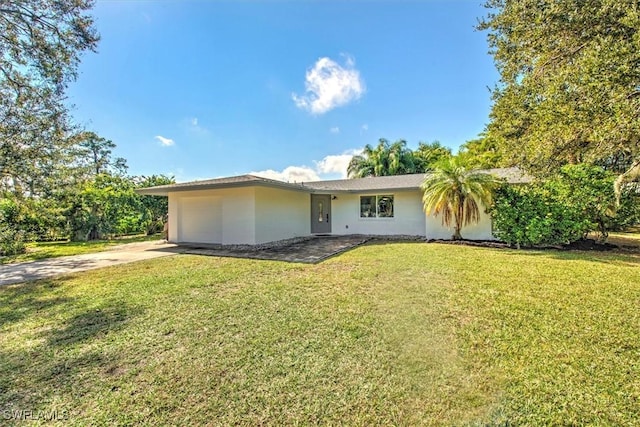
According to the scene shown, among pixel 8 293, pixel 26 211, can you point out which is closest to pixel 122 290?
A: pixel 8 293

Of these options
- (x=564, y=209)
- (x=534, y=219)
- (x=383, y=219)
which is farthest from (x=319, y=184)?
(x=564, y=209)

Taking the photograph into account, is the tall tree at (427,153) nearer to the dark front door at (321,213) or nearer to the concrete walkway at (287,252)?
the dark front door at (321,213)

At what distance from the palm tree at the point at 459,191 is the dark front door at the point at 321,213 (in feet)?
18.4

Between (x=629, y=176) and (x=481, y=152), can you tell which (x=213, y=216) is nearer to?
(x=629, y=176)

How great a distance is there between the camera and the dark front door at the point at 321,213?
15891 millimetres

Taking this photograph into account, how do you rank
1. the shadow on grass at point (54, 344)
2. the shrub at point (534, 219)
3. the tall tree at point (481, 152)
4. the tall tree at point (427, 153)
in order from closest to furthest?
1. the shadow on grass at point (54, 344)
2. the shrub at point (534, 219)
3. the tall tree at point (481, 152)
4. the tall tree at point (427, 153)

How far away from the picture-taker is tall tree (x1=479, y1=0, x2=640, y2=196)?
484 cm

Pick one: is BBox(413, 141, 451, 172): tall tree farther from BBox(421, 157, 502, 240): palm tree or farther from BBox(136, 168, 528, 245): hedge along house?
BBox(421, 157, 502, 240): palm tree

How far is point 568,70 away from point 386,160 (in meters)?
23.4

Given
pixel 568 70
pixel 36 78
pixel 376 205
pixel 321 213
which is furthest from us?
pixel 321 213

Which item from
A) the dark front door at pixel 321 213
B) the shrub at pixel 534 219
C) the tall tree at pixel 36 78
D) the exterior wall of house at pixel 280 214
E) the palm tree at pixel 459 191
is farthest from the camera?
the dark front door at pixel 321 213

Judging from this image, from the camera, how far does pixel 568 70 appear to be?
5496 mm

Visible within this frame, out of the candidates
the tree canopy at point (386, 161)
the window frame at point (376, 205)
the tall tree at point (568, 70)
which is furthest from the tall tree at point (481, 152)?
the tall tree at point (568, 70)

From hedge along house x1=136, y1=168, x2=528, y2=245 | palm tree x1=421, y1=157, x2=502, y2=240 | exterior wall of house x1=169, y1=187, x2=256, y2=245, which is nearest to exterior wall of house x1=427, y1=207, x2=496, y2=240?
hedge along house x1=136, y1=168, x2=528, y2=245
